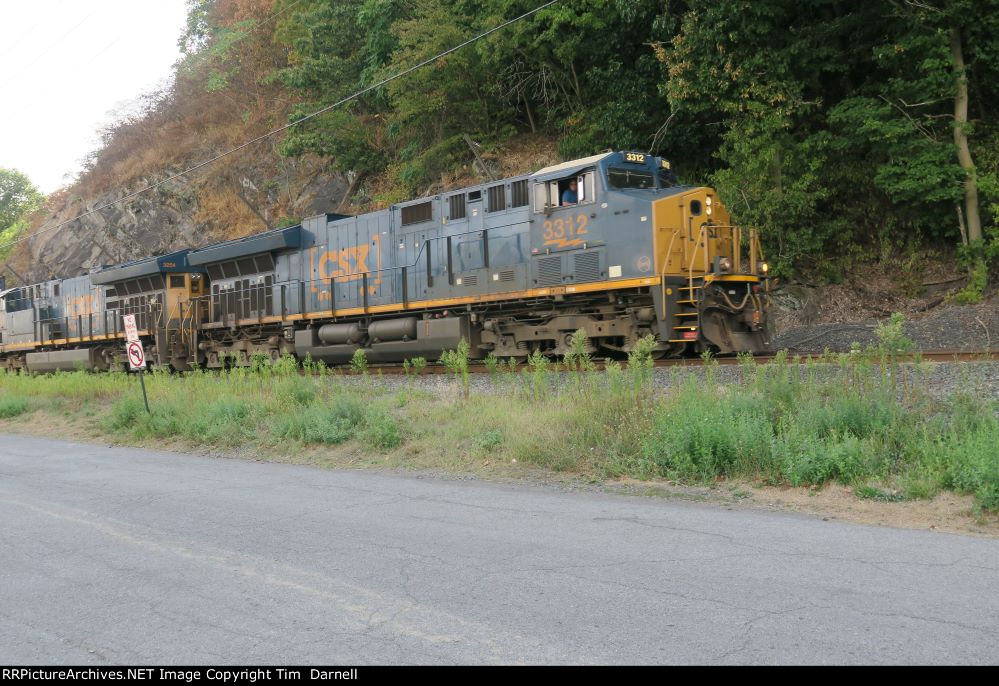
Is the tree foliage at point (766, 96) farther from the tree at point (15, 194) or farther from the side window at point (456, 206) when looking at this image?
the tree at point (15, 194)

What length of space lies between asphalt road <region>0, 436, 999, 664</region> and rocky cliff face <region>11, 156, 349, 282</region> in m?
31.6

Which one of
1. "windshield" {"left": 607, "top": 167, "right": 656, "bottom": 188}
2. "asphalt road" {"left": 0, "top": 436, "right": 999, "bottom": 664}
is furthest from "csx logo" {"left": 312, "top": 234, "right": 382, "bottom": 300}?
"asphalt road" {"left": 0, "top": 436, "right": 999, "bottom": 664}

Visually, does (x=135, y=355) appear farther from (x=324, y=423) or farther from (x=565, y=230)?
(x=565, y=230)

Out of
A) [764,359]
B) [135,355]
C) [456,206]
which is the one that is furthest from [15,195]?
[764,359]

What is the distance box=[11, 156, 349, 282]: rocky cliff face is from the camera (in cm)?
3916

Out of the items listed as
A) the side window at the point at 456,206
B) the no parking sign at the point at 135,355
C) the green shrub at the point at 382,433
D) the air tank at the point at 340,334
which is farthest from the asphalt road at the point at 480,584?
the air tank at the point at 340,334

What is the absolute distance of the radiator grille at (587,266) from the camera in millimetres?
14492

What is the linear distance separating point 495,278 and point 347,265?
5164 millimetres

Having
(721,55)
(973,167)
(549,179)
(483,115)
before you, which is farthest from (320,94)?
(973,167)

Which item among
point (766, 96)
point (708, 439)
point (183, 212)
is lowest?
point (708, 439)

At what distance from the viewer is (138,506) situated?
7188 mm

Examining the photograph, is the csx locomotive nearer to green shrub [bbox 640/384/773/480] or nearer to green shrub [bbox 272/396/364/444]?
green shrub [bbox 272/396/364/444]

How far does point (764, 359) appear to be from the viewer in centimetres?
1317
